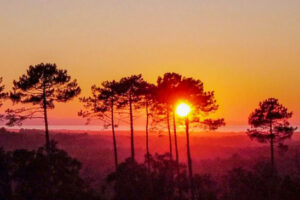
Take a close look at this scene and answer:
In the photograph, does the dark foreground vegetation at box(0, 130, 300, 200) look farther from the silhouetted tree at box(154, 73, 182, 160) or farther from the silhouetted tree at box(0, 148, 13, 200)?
the silhouetted tree at box(154, 73, 182, 160)

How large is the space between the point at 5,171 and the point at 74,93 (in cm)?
1851

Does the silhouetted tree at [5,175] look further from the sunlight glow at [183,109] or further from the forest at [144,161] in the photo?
the sunlight glow at [183,109]

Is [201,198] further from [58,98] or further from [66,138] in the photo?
[66,138]

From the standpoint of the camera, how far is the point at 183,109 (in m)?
55.4

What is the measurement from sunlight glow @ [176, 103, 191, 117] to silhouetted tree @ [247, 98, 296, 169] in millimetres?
11112

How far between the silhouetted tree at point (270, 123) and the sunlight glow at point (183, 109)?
36.5ft

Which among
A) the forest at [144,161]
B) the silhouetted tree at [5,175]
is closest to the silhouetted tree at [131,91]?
the forest at [144,161]

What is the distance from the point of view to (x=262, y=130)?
208 ft

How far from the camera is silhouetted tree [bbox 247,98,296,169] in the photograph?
6088 centimetres

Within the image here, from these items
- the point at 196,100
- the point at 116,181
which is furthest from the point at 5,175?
the point at 196,100

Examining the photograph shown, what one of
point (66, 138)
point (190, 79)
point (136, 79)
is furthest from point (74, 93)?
point (66, 138)

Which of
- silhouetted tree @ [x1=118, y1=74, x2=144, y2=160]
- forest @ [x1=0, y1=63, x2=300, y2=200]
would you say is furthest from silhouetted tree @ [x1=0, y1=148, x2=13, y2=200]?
silhouetted tree @ [x1=118, y1=74, x2=144, y2=160]

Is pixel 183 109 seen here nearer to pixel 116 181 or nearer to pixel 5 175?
pixel 116 181

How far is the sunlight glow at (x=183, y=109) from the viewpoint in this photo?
5462 centimetres
